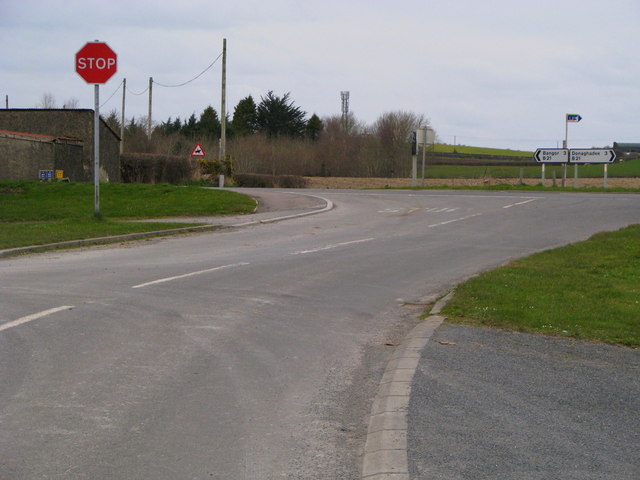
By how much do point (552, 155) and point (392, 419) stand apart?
39.8m

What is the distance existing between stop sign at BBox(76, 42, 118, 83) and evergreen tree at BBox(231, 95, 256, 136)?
70347 millimetres

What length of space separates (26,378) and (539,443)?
157 inches

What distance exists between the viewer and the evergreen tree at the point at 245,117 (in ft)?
317

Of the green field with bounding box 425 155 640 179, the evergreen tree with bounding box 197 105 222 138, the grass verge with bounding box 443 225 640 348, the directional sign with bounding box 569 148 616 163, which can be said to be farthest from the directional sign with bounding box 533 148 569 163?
the evergreen tree with bounding box 197 105 222 138

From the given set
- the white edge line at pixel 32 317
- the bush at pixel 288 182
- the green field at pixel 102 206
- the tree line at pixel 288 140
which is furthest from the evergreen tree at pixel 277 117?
the white edge line at pixel 32 317

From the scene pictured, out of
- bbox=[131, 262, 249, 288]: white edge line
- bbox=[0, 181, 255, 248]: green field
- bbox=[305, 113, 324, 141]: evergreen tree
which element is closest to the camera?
bbox=[131, 262, 249, 288]: white edge line

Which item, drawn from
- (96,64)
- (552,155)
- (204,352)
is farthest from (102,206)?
(552,155)

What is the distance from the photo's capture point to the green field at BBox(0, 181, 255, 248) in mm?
21031

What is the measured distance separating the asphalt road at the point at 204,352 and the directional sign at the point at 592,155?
25.7m

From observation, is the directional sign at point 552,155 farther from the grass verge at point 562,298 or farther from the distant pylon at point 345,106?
the distant pylon at point 345,106

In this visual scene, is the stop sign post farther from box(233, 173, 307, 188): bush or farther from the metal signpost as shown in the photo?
box(233, 173, 307, 188): bush

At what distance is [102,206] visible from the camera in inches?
1104

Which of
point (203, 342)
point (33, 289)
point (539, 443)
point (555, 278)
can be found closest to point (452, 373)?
→ point (539, 443)

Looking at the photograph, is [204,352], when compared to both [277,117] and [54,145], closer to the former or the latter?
[54,145]
